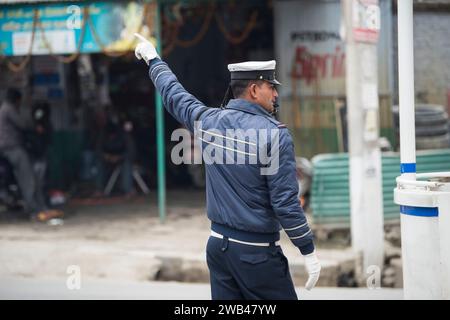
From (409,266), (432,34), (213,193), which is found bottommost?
(409,266)

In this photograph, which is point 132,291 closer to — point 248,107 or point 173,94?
point 173,94

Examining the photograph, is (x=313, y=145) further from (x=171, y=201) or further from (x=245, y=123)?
(x=245, y=123)

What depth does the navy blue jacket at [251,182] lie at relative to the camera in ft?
14.1

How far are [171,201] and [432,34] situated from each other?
16.8 feet

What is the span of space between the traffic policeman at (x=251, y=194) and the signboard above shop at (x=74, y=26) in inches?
235

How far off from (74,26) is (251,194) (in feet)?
22.6

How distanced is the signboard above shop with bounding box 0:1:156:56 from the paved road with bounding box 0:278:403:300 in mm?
3539

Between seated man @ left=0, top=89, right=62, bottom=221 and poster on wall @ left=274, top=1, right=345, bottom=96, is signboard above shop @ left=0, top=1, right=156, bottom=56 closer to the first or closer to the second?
seated man @ left=0, top=89, right=62, bottom=221

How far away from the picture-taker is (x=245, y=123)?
4434 millimetres

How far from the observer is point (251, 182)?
14.4 ft

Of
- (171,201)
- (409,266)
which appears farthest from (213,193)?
(171,201)

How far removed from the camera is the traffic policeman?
4.32 m

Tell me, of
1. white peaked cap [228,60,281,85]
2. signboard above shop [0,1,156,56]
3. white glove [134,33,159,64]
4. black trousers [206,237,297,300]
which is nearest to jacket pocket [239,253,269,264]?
black trousers [206,237,297,300]

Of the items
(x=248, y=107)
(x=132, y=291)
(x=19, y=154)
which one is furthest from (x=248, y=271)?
(x=19, y=154)
